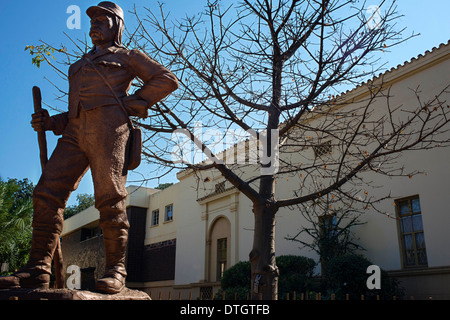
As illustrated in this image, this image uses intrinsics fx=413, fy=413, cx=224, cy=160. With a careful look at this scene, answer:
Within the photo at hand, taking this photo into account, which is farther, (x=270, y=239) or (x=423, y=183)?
(x=423, y=183)

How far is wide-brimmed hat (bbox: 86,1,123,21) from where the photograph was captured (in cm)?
364

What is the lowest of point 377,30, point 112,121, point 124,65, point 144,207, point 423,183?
point 112,121

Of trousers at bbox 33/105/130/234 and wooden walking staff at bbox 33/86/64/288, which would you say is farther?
wooden walking staff at bbox 33/86/64/288

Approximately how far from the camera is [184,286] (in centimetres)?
1914

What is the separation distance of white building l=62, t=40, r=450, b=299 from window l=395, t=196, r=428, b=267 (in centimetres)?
2

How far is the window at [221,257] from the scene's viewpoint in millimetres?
17531

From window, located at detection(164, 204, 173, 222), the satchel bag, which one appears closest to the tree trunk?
the satchel bag

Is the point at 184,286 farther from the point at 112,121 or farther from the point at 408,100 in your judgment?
the point at 112,121

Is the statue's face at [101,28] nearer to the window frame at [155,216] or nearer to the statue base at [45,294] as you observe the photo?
the statue base at [45,294]

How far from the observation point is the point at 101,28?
3.66 m

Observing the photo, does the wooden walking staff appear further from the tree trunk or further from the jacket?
the tree trunk

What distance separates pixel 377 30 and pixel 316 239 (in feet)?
25.1

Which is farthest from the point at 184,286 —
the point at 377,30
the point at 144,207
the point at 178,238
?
the point at 377,30

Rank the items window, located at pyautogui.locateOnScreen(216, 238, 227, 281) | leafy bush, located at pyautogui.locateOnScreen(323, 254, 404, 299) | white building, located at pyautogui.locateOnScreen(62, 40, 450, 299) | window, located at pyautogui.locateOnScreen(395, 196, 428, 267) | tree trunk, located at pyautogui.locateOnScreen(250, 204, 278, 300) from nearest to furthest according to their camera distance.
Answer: tree trunk, located at pyautogui.locateOnScreen(250, 204, 278, 300)
leafy bush, located at pyautogui.locateOnScreen(323, 254, 404, 299)
white building, located at pyautogui.locateOnScreen(62, 40, 450, 299)
window, located at pyautogui.locateOnScreen(395, 196, 428, 267)
window, located at pyautogui.locateOnScreen(216, 238, 227, 281)
